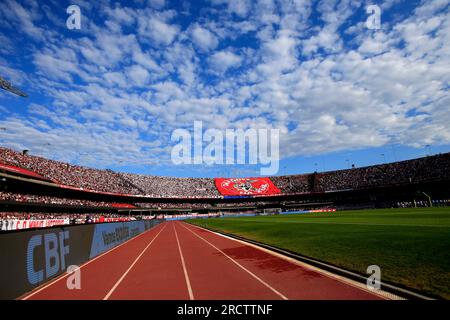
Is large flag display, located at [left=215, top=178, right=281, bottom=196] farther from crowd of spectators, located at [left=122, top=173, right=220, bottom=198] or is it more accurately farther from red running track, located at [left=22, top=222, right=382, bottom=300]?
red running track, located at [left=22, top=222, right=382, bottom=300]

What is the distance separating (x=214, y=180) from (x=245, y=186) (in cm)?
1176

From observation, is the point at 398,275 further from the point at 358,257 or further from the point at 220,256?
the point at 220,256

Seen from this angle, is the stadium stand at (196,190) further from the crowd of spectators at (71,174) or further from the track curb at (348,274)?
the track curb at (348,274)

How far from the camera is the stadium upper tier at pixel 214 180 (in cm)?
4956

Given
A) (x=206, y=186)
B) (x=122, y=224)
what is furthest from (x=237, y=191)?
(x=122, y=224)

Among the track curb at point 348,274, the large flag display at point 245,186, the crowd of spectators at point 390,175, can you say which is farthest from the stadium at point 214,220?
the large flag display at point 245,186

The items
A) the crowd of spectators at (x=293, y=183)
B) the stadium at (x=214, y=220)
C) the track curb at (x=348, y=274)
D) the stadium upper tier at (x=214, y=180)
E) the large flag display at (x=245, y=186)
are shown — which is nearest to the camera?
the track curb at (x=348, y=274)

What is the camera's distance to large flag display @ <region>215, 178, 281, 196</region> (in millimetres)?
90188

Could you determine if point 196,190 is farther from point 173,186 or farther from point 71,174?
point 71,174

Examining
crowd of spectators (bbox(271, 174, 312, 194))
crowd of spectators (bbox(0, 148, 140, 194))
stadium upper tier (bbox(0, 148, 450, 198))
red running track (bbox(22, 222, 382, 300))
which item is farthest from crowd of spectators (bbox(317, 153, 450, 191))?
red running track (bbox(22, 222, 382, 300))

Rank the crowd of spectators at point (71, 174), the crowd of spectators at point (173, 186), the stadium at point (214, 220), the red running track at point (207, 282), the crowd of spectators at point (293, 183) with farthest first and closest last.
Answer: the crowd of spectators at point (293, 183)
the crowd of spectators at point (173, 186)
the crowd of spectators at point (71, 174)
the stadium at point (214, 220)
the red running track at point (207, 282)

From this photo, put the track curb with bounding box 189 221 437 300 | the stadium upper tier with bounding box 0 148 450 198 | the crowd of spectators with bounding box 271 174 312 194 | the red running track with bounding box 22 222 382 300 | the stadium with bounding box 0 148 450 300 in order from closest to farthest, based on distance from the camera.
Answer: the track curb with bounding box 189 221 437 300 → the red running track with bounding box 22 222 382 300 → the stadium with bounding box 0 148 450 300 → the stadium upper tier with bounding box 0 148 450 198 → the crowd of spectators with bounding box 271 174 312 194

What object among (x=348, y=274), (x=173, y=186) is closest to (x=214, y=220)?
(x=173, y=186)

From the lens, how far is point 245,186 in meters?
95.6
